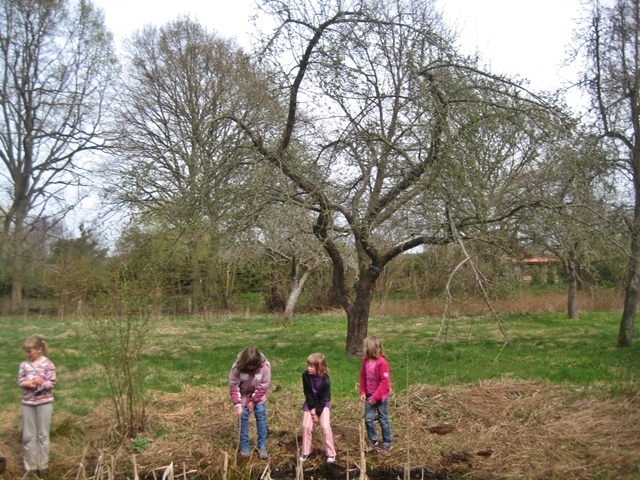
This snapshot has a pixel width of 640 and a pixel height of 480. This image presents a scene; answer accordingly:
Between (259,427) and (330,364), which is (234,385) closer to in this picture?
(259,427)

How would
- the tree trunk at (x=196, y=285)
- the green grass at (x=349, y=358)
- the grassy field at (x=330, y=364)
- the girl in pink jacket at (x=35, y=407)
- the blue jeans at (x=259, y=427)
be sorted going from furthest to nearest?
the tree trunk at (x=196, y=285), the green grass at (x=349, y=358), the grassy field at (x=330, y=364), the blue jeans at (x=259, y=427), the girl in pink jacket at (x=35, y=407)

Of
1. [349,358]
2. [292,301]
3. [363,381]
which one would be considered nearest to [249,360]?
[363,381]

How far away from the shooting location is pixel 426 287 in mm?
20875

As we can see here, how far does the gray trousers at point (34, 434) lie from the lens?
488 centimetres

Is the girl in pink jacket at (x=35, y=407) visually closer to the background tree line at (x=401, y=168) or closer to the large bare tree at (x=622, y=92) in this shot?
the background tree line at (x=401, y=168)

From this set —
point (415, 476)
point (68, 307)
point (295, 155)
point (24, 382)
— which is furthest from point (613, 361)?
point (68, 307)

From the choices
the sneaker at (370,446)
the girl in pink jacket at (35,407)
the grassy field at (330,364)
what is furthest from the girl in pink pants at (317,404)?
the girl in pink jacket at (35,407)

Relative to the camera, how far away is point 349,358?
975 centimetres

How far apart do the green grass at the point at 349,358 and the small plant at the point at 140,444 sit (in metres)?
0.70

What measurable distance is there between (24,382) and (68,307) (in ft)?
51.5

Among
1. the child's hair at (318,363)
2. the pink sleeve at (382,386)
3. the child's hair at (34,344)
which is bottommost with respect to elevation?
the pink sleeve at (382,386)

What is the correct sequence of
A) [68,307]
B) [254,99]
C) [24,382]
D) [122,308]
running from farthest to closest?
[68,307]
[254,99]
[122,308]
[24,382]

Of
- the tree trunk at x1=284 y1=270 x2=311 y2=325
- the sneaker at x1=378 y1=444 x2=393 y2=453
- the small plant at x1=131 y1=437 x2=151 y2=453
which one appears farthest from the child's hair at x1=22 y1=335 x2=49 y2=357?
the tree trunk at x1=284 y1=270 x2=311 y2=325

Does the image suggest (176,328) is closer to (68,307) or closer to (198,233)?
(68,307)
